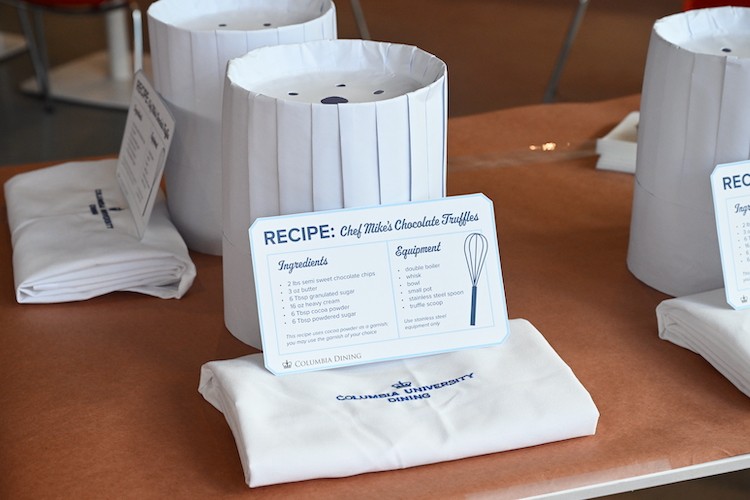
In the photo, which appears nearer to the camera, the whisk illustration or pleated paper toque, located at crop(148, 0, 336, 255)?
the whisk illustration

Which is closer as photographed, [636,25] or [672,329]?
[672,329]

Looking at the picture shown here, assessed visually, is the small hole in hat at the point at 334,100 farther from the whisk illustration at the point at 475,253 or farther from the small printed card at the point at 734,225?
the small printed card at the point at 734,225

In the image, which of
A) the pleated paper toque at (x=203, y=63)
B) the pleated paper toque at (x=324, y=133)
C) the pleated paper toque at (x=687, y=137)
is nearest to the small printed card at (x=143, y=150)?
the pleated paper toque at (x=203, y=63)

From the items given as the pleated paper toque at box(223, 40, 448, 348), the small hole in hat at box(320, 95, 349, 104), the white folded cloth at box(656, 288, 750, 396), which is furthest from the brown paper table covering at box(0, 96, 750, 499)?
the small hole in hat at box(320, 95, 349, 104)

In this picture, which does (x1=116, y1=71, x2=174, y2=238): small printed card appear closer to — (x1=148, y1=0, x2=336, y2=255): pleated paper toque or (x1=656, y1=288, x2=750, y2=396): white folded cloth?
(x1=148, y1=0, x2=336, y2=255): pleated paper toque

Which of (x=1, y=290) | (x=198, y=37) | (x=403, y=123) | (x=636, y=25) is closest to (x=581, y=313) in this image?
(x=403, y=123)

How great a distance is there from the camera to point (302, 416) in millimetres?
777

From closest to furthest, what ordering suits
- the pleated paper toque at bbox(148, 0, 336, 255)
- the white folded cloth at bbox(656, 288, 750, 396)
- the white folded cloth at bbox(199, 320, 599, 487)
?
the white folded cloth at bbox(199, 320, 599, 487), the white folded cloth at bbox(656, 288, 750, 396), the pleated paper toque at bbox(148, 0, 336, 255)

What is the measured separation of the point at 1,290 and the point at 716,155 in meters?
0.71

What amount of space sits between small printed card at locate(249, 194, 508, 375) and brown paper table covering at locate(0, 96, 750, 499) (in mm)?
105

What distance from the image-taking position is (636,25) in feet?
13.3

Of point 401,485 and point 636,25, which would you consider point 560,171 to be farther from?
point 636,25

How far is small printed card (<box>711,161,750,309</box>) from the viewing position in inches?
35.5

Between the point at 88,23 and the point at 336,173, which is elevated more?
the point at 336,173
